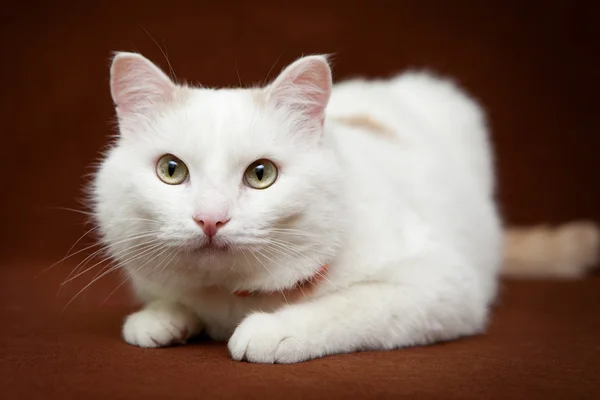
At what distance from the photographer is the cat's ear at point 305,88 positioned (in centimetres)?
206

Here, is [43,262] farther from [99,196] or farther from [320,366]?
[320,366]

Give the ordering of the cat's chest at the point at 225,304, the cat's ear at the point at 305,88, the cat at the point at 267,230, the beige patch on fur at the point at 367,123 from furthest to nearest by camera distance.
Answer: the beige patch on fur at the point at 367,123
the cat's chest at the point at 225,304
the cat's ear at the point at 305,88
the cat at the point at 267,230

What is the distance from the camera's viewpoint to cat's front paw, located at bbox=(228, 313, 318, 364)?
6.41 ft

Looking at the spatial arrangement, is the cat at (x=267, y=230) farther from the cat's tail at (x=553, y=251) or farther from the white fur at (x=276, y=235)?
the cat's tail at (x=553, y=251)

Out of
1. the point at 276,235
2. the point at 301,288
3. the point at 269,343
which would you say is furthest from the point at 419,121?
the point at 269,343

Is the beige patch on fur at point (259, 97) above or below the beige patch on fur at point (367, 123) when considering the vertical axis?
above

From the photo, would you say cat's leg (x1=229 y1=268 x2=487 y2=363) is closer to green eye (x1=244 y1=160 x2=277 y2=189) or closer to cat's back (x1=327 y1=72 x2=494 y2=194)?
green eye (x1=244 y1=160 x2=277 y2=189)

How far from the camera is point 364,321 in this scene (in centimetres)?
209

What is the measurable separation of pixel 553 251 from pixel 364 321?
5.60 ft

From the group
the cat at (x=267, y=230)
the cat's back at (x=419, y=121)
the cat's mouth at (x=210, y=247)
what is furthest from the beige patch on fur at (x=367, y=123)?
the cat's mouth at (x=210, y=247)

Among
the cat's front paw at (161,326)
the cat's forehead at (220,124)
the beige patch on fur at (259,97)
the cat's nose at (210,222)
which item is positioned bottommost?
the cat's front paw at (161,326)

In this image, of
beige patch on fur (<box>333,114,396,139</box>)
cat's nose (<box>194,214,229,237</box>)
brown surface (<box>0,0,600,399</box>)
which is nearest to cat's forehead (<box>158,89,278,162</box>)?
cat's nose (<box>194,214,229,237</box>)

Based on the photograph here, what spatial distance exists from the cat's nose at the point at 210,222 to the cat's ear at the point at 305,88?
42 cm

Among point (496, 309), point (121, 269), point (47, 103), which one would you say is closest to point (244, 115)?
point (121, 269)
